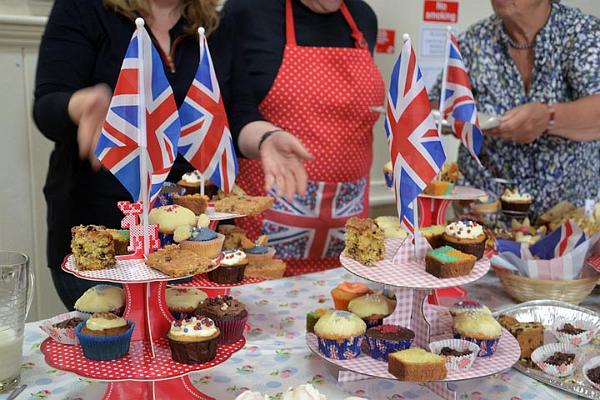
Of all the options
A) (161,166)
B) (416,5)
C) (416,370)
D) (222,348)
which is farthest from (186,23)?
(416,5)

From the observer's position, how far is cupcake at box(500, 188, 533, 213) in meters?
1.94

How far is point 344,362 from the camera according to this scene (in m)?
1.14

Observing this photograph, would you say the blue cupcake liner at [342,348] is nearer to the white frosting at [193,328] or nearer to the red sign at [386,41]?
the white frosting at [193,328]

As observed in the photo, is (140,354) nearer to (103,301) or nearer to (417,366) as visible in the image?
(103,301)

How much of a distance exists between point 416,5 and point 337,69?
4.35 ft

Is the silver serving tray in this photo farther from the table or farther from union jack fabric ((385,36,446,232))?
union jack fabric ((385,36,446,232))

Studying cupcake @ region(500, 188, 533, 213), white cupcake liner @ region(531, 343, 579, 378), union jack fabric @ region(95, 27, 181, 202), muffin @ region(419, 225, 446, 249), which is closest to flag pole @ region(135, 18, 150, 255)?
union jack fabric @ region(95, 27, 181, 202)

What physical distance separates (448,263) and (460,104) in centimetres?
65

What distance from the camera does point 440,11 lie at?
3359mm

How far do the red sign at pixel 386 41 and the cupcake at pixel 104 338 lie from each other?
244cm

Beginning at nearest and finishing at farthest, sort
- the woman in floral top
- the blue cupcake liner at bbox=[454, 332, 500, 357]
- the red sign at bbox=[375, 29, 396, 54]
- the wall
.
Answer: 1. the blue cupcake liner at bbox=[454, 332, 500, 357]
2. the woman in floral top
3. the wall
4. the red sign at bbox=[375, 29, 396, 54]

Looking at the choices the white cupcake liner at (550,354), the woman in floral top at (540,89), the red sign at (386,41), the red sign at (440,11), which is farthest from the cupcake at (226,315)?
the red sign at (440,11)

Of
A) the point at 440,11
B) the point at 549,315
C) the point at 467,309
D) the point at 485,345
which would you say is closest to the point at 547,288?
the point at 549,315

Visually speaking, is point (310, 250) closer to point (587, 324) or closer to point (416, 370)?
point (587, 324)
